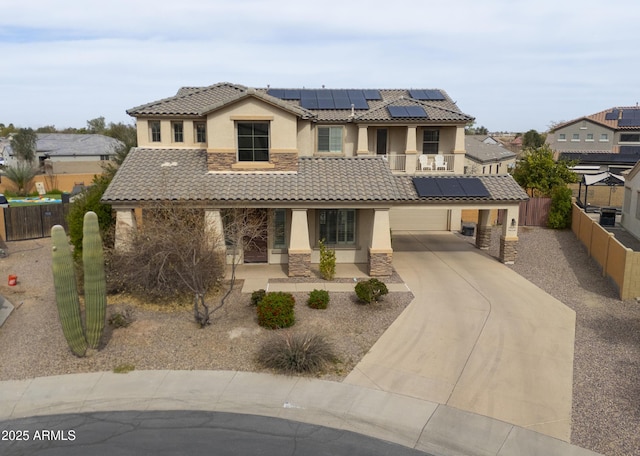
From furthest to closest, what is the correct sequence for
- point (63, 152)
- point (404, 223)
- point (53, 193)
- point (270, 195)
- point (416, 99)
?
point (63, 152), point (53, 193), point (404, 223), point (416, 99), point (270, 195)

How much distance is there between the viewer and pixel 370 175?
71.5ft

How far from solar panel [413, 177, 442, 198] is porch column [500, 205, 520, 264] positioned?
10.2ft

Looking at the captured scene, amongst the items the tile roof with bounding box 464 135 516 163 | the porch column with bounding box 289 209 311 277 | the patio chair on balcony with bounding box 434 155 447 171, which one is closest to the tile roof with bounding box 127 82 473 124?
the patio chair on balcony with bounding box 434 155 447 171

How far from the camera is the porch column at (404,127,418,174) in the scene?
86.2ft

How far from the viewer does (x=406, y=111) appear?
2648 centimetres

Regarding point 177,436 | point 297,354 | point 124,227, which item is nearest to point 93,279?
point 177,436

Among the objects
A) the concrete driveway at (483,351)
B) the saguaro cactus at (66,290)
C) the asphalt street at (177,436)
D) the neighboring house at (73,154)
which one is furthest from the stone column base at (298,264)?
the neighboring house at (73,154)

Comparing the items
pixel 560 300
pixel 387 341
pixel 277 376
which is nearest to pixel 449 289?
pixel 560 300

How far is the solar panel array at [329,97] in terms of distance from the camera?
27.1m

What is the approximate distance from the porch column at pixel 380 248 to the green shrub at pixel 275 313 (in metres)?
5.82

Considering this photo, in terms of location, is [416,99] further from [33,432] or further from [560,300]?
[33,432]

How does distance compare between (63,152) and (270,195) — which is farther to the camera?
(63,152)

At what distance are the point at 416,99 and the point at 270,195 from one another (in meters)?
12.6

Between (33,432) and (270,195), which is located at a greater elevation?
(270,195)
